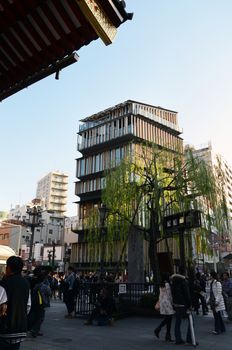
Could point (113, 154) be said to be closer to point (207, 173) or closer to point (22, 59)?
point (207, 173)

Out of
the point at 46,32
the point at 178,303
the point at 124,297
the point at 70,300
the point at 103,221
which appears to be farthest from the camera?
the point at 103,221

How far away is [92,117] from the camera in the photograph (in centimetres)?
5134

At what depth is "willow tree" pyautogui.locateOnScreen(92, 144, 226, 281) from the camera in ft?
49.7

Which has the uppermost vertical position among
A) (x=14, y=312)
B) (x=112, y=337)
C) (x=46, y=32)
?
(x=46, y=32)

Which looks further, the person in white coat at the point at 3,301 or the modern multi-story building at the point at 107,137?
the modern multi-story building at the point at 107,137

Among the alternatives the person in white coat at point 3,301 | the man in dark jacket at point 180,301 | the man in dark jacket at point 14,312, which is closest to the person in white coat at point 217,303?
the man in dark jacket at point 180,301

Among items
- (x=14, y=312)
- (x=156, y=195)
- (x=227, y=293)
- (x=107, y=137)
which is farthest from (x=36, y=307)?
(x=107, y=137)

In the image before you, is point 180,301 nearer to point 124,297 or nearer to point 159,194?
point 124,297

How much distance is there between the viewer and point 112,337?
8.96 m

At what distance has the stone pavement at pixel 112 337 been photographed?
7859 millimetres

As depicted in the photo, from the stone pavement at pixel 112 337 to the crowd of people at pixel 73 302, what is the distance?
355 mm

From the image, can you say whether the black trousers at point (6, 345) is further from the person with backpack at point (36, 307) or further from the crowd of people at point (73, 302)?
the person with backpack at point (36, 307)

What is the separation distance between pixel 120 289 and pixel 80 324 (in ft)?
8.16

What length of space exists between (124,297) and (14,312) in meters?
10.3
